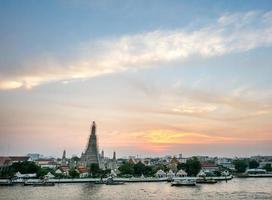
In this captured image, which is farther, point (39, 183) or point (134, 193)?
point (39, 183)

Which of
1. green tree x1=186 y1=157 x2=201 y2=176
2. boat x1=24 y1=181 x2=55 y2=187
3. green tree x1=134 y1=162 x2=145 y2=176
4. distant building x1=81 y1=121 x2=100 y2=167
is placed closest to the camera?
boat x1=24 y1=181 x2=55 y2=187

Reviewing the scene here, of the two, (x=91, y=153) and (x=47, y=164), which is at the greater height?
(x=91, y=153)

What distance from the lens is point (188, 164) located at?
71438 millimetres

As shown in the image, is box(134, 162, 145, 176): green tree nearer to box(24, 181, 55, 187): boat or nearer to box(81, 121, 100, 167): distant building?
box(81, 121, 100, 167): distant building

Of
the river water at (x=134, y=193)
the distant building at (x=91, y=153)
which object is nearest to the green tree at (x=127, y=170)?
the distant building at (x=91, y=153)

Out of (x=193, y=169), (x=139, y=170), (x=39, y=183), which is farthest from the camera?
(x=139, y=170)

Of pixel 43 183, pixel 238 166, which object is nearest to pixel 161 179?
pixel 43 183

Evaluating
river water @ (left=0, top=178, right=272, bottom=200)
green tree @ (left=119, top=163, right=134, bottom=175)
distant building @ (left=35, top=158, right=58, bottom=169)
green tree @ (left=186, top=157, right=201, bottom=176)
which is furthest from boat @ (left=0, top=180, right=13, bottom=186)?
distant building @ (left=35, top=158, right=58, bottom=169)

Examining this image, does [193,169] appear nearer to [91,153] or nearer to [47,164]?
[91,153]

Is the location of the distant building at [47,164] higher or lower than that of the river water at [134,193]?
higher

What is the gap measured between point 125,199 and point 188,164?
40.1 meters

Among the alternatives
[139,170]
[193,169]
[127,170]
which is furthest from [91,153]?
[193,169]

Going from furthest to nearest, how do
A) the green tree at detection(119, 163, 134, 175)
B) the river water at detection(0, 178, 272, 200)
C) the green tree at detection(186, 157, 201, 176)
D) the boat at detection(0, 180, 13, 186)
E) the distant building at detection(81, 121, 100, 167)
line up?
1. the distant building at detection(81, 121, 100, 167)
2. the green tree at detection(119, 163, 134, 175)
3. the green tree at detection(186, 157, 201, 176)
4. the boat at detection(0, 180, 13, 186)
5. the river water at detection(0, 178, 272, 200)

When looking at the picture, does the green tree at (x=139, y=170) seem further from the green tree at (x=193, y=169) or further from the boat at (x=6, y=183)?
the boat at (x=6, y=183)
